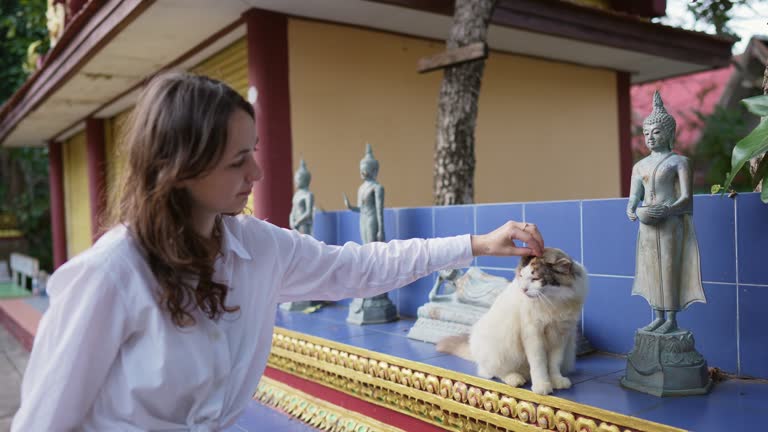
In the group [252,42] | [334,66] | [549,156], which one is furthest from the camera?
[549,156]

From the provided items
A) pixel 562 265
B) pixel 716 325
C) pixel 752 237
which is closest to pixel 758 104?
pixel 752 237

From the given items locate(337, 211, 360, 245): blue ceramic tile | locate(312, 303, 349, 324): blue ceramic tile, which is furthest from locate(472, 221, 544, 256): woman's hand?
locate(337, 211, 360, 245): blue ceramic tile

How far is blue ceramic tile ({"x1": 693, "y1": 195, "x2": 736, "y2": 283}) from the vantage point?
265 cm

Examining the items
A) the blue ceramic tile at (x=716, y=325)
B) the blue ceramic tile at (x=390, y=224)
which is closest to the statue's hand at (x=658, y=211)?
the blue ceramic tile at (x=716, y=325)

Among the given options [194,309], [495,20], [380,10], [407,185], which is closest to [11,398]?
[407,185]

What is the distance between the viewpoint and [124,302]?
1340 mm

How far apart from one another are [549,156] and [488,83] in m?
1.39

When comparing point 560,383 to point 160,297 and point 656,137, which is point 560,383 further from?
point 160,297

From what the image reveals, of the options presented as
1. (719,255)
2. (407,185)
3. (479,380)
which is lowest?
(479,380)

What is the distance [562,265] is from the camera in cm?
233

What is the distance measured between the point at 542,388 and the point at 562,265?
506 millimetres

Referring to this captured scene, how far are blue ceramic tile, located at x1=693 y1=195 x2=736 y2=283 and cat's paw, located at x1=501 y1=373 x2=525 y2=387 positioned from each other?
973 millimetres

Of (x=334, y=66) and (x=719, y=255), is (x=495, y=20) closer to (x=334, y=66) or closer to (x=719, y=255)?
(x=334, y=66)

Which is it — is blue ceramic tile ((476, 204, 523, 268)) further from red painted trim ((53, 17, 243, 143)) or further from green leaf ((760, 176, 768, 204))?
red painted trim ((53, 17, 243, 143))
